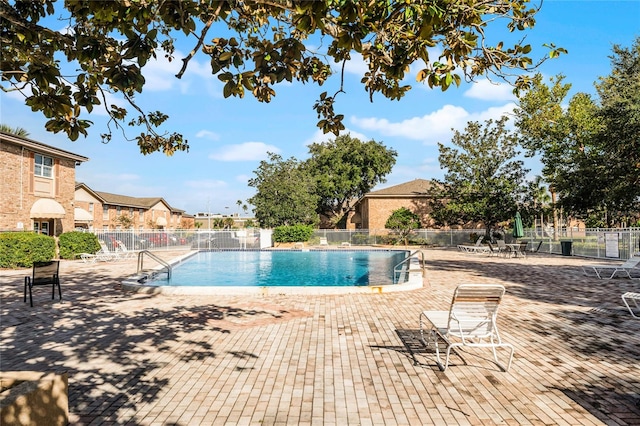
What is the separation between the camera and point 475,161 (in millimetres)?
35969

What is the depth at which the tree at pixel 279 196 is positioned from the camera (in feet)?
139

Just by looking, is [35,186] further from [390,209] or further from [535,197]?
[535,197]

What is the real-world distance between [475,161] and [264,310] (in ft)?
106

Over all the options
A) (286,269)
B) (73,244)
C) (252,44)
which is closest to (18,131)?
(73,244)

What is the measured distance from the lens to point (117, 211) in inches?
1998

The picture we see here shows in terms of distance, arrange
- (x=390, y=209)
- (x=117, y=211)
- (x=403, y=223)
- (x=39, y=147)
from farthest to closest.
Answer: (x=117, y=211)
(x=390, y=209)
(x=403, y=223)
(x=39, y=147)

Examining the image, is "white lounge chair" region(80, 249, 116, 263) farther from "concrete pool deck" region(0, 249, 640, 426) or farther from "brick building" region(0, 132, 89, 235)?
"concrete pool deck" region(0, 249, 640, 426)

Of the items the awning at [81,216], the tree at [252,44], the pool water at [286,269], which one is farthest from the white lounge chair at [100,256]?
the tree at [252,44]

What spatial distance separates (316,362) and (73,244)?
2245 cm

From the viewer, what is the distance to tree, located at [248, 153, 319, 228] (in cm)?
4247

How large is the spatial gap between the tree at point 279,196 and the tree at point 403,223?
1013 cm

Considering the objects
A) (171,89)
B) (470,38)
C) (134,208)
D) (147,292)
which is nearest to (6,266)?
(147,292)

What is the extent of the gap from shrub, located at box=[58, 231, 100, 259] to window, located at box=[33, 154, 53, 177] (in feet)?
15.5

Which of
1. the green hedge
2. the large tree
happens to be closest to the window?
the green hedge
